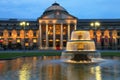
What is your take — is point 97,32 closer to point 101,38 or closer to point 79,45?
point 101,38

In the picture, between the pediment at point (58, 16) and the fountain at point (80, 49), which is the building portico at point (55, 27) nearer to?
the pediment at point (58, 16)

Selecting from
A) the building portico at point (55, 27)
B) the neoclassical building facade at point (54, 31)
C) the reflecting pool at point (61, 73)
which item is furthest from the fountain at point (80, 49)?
the building portico at point (55, 27)

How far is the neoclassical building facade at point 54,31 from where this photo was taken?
115 meters

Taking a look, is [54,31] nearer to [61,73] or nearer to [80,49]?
[80,49]

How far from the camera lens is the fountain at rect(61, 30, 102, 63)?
93.1 feet

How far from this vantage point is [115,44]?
11612 cm

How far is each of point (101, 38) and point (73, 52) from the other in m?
88.1

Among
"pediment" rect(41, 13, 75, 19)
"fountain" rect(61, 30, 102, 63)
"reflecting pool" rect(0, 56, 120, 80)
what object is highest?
"pediment" rect(41, 13, 75, 19)

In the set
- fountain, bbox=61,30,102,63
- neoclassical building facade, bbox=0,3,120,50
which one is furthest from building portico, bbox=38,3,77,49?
fountain, bbox=61,30,102,63

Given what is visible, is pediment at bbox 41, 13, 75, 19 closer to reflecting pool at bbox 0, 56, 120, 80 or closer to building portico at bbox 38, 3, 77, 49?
building portico at bbox 38, 3, 77, 49

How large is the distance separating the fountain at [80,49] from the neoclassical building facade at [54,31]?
A: 8154cm

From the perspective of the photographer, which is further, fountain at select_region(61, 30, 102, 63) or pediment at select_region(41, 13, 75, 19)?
pediment at select_region(41, 13, 75, 19)

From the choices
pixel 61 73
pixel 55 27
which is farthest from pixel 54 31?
pixel 61 73

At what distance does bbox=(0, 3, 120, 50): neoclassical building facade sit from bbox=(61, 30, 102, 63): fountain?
268 ft
